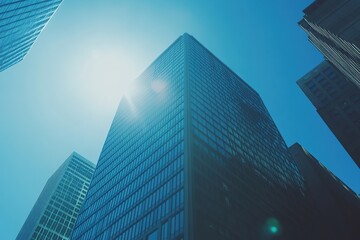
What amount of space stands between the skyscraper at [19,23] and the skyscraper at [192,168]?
39898mm

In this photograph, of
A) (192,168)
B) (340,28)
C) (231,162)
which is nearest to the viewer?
(192,168)

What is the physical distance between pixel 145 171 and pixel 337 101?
272 feet

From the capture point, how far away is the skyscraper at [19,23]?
64625 millimetres

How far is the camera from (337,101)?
11438 centimetres

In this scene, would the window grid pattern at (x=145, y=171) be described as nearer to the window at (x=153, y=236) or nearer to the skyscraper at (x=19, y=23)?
the window at (x=153, y=236)

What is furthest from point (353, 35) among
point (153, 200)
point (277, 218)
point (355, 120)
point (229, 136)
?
point (355, 120)

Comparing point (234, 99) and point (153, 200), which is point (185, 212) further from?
point (234, 99)

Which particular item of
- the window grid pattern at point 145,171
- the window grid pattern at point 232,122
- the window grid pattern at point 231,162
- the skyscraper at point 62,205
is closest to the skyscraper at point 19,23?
the window grid pattern at point 145,171

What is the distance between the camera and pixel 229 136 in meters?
79.3

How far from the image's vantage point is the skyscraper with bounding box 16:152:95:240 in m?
130

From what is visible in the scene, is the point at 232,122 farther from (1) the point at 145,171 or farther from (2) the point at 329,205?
(2) the point at 329,205

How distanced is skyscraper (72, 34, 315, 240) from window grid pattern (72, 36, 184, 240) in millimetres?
276

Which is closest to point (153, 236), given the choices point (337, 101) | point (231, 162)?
point (231, 162)

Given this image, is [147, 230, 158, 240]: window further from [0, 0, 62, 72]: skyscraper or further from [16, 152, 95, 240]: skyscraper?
[16, 152, 95, 240]: skyscraper
